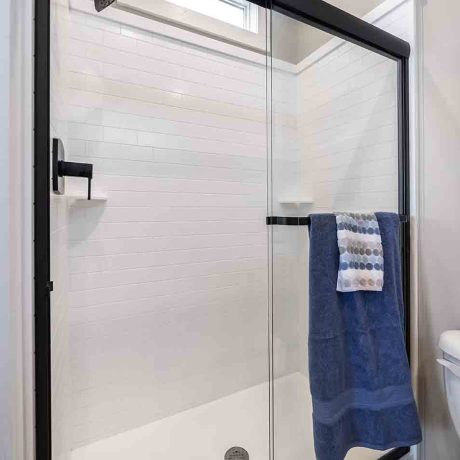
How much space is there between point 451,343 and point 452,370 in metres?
0.08

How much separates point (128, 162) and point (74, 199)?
0.30m

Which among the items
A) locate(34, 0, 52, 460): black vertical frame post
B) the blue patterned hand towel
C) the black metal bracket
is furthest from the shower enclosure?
locate(34, 0, 52, 460): black vertical frame post

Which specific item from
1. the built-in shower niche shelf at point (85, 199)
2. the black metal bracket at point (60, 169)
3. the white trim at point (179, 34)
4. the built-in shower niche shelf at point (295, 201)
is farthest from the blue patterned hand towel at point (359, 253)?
the built-in shower niche shelf at point (85, 199)

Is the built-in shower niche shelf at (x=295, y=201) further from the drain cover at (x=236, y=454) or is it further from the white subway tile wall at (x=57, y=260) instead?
the drain cover at (x=236, y=454)

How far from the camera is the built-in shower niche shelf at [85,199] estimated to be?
125 centimetres

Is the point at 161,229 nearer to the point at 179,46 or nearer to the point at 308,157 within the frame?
the point at 308,157

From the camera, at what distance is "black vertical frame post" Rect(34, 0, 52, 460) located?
20.5 inches

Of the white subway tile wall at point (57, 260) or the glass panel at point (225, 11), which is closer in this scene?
the white subway tile wall at point (57, 260)

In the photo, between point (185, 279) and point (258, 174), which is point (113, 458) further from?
point (258, 174)

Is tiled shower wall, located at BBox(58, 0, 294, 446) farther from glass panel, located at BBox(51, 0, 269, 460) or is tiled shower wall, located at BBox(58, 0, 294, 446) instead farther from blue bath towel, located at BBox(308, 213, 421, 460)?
blue bath towel, located at BBox(308, 213, 421, 460)

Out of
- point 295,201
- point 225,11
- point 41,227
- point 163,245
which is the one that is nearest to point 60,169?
point 41,227

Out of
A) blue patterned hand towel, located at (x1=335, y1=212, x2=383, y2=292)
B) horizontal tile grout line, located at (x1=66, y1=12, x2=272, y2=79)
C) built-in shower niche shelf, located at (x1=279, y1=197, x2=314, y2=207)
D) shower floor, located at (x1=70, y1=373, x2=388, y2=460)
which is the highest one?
horizontal tile grout line, located at (x1=66, y1=12, x2=272, y2=79)

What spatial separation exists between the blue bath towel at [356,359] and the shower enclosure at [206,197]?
2.4 inches

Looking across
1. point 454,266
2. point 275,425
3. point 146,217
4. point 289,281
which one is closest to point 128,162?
point 146,217
